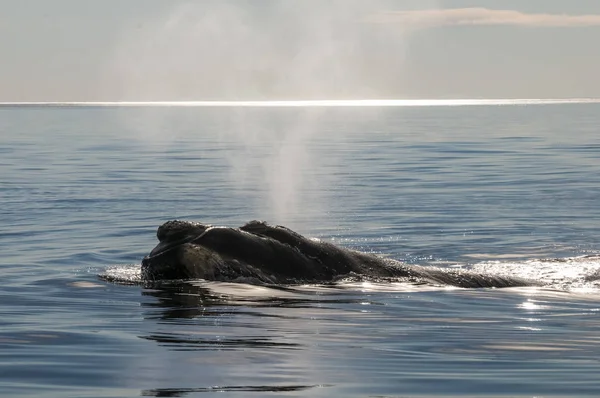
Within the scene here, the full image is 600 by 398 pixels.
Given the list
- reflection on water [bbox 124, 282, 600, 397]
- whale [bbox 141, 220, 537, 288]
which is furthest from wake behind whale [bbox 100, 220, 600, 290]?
reflection on water [bbox 124, 282, 600, 397]

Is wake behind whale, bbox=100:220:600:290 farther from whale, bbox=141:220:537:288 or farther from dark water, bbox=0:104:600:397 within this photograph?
dark water, bbox=0:104:600:397

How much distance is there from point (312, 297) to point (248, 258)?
116 centimetres

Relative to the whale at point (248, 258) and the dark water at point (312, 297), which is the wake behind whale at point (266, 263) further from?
the dark water at point (312, 297)

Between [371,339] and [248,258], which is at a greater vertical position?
[248,258]

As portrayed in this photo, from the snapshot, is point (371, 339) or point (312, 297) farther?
point (312, 297)

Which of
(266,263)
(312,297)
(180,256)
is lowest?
(312,297)

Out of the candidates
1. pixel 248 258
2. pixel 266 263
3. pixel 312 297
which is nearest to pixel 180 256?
pixel 248 258

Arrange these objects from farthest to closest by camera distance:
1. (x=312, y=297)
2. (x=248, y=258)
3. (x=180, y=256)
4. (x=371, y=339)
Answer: (x=248, y=258) → (x=180, y=256) → (x=312, y=297) → (x=371, y=339)

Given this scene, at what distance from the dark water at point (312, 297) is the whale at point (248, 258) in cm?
35

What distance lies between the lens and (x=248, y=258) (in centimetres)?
1452

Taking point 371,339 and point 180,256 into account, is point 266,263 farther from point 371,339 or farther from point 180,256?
point 371,339

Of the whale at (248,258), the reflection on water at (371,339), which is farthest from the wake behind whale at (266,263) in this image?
the reflection on water at (371,339)

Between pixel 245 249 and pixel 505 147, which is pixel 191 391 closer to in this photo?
pixel 245 249

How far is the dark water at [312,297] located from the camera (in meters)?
9.17
